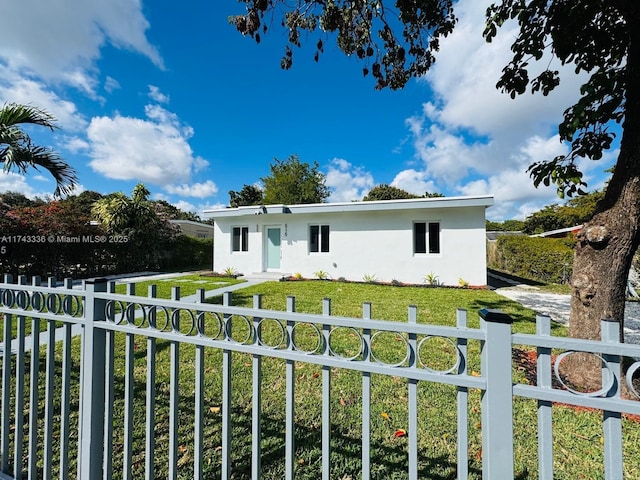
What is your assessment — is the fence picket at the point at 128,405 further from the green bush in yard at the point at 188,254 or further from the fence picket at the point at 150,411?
the green bush in yard at the point at 188,254

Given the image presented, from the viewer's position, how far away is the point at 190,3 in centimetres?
635

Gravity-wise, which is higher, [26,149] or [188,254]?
[26,149]

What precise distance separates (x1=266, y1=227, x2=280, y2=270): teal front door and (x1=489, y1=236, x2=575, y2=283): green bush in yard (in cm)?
1137

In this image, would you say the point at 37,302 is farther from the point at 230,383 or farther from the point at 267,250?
the point at 267,250

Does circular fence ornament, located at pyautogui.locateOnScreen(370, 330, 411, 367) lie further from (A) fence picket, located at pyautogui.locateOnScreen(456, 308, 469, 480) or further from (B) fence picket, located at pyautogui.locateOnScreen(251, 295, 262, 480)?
(A) fence picket, located at pyautogui.locateOnScreen(456, 308, 469, 480)

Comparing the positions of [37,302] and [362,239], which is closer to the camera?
[37,302]

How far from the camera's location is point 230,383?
1.60m

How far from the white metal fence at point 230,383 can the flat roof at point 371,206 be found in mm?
9300

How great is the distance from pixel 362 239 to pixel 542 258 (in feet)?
25.3

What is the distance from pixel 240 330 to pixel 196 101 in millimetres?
11962

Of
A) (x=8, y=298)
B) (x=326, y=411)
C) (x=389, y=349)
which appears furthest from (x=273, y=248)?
(x=326, y=411)

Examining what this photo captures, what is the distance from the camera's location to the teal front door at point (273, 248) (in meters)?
14.4

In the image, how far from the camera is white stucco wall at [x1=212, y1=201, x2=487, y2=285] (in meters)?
11.3

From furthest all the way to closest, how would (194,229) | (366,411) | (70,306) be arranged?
(194,229), (70,306), (366,411)
